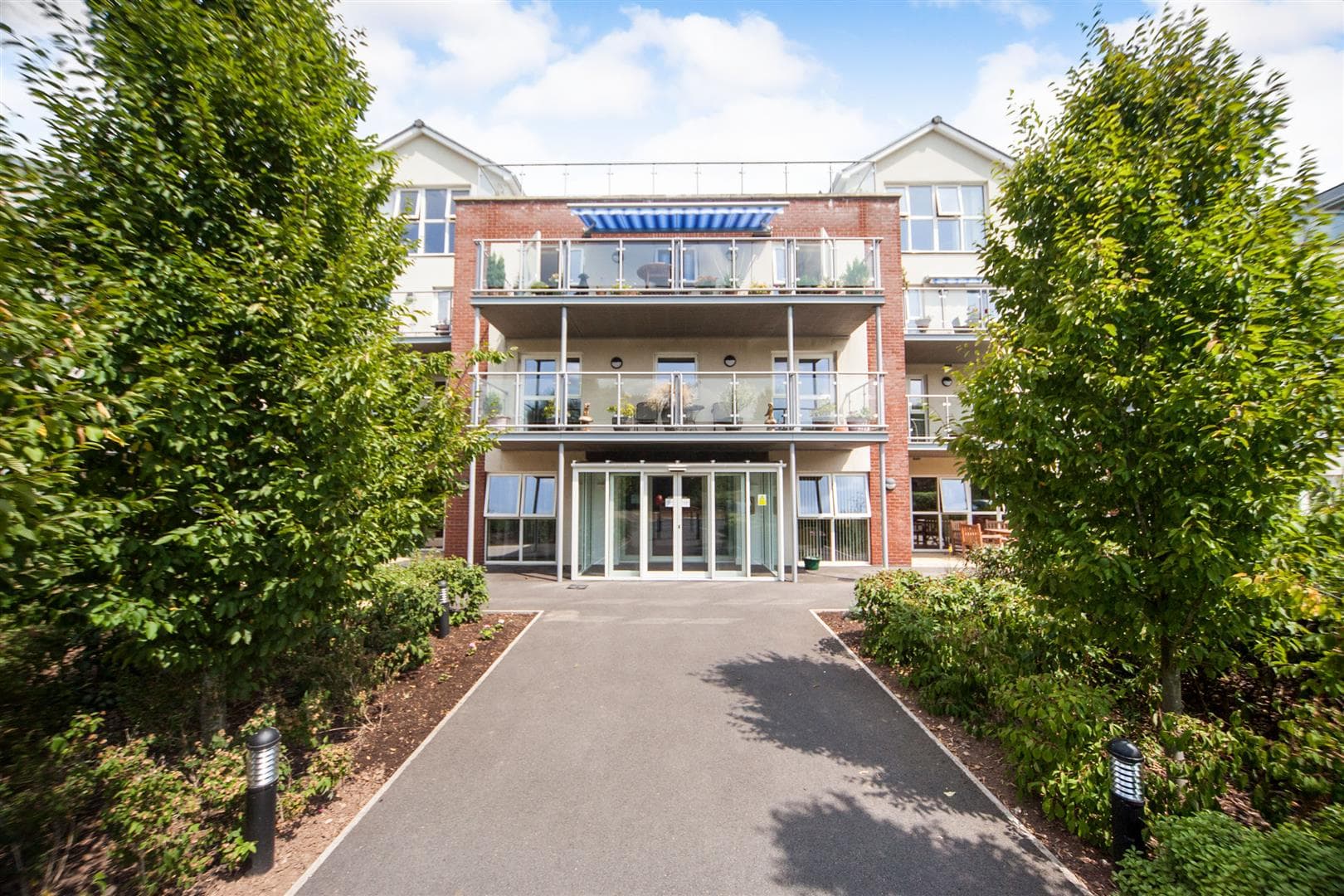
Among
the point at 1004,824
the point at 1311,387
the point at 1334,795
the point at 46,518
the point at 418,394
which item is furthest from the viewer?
the point at 418,394

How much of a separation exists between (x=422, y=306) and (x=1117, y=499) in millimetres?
16735

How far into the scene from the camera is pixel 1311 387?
3.45 meters

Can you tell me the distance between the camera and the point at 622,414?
1241 cm

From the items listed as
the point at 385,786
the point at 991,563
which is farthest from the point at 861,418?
the point at 385,786

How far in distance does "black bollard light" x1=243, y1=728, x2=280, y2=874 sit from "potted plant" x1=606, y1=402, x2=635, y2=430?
9.17m

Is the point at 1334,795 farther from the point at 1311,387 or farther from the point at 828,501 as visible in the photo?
the point at 828,501

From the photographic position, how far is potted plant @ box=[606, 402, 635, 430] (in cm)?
1238

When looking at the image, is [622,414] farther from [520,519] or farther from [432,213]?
[432,213]

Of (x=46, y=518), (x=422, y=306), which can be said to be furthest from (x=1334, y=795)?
(x=422, y=306)

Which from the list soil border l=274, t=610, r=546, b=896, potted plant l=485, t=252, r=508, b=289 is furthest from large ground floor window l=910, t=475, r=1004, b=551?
soil border l=274, t=610, r=546, b=896

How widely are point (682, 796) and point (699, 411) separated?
889cm

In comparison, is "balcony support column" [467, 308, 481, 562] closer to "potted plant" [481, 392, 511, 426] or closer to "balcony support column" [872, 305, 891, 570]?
"potted plant" [481, 392, 511, 426]

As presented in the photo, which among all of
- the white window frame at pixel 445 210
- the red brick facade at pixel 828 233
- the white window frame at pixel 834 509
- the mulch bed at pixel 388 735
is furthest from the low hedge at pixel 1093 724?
the white window frame at pixel 445 210

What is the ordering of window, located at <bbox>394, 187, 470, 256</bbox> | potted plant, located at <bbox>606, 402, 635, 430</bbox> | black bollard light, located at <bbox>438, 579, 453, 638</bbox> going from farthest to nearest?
window, located at <bbox>394, 187, 470, 256</bbox>
potted plant, located at <bbox>606, 402, 635, 430</bbox>
black bollard light, located at <bbox>438, 579, 453, 638</bbox>
